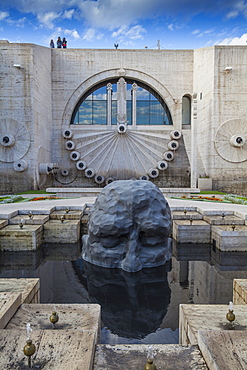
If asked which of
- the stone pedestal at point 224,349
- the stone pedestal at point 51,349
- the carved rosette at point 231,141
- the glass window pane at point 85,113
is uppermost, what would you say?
the glass window pane at point 85,113

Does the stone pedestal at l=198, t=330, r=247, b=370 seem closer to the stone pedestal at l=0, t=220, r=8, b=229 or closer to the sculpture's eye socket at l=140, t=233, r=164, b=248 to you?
the sculpture's eye socket at l=140, t=233, r=164, b=248

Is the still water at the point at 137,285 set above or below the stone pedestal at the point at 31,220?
below

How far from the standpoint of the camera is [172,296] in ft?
14.2

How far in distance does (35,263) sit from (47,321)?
3173mm

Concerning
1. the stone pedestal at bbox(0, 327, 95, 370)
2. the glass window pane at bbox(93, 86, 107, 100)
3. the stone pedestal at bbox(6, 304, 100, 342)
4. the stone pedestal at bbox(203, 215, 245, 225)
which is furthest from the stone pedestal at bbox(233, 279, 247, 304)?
the glass window pane at bbox(93, 86, 107, 100)

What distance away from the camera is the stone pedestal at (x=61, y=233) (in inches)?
278

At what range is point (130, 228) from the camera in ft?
17.0

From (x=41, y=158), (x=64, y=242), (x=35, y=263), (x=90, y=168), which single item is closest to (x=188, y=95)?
(x=90, y=168)

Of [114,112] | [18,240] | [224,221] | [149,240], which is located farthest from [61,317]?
[114,112]

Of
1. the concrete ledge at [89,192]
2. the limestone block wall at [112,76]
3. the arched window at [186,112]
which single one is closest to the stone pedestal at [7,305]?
the concrete ledge at [89,192]

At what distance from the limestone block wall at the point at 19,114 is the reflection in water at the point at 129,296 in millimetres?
10420

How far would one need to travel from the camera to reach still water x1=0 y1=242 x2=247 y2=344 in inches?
139

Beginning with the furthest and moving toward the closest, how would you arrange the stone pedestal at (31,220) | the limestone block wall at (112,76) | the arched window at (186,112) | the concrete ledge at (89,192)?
the arched window at (186,112), the limestone block wall at (112,76), the concrete ledge at (89,192), the stone pedestal at (31,220)

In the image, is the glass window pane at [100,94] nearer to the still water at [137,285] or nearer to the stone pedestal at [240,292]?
the still water at [137,285]
